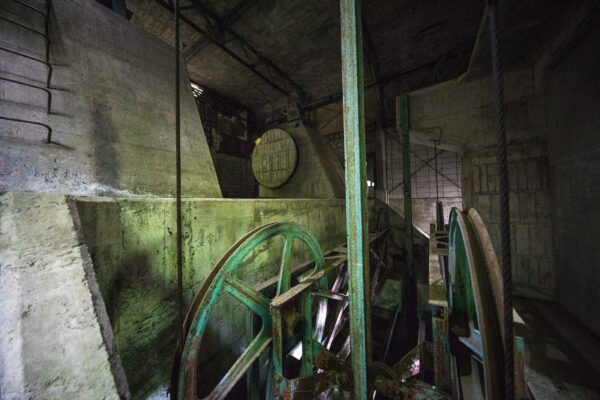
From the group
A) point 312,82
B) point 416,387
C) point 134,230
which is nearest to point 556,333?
point 416,387

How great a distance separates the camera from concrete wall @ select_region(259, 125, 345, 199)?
296 inches

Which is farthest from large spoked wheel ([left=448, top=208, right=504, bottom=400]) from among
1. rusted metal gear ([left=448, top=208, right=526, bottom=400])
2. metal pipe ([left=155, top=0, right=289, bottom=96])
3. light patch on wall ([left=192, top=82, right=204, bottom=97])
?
light patch on wall ([left=192, top=82, right=204, bottom=97])

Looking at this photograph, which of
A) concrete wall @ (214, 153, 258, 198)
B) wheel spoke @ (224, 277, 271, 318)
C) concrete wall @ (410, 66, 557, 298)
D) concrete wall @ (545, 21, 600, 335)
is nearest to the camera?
wheel spoke @ (224, 277, 271, 318)

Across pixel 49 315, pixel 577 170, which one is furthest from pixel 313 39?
pixel 49 315

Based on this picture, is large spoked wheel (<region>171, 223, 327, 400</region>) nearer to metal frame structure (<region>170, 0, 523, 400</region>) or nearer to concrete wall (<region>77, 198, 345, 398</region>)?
metal frame structure (<region>170, 0, 523, 400</region>)

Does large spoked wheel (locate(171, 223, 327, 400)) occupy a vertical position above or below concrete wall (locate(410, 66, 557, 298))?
below

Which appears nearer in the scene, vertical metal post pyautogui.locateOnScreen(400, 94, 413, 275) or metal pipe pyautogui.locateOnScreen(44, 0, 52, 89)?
metal pipe pyautogui.locateOnScreen(44, 0, 52, 89)

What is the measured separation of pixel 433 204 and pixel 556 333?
914cm

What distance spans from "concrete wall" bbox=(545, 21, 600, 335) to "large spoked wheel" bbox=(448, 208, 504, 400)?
2.66m

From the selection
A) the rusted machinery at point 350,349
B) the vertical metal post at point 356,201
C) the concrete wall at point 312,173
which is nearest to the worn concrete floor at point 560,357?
Answer: the rusted machinery at point 350,349

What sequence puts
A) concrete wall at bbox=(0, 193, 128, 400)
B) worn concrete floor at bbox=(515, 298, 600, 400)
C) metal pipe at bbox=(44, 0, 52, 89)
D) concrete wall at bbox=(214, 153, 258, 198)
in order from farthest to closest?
concrete wall at bbox=(214, 153, 258, 198) < metal pipe at bbox=(44, 0, 52, 89) < worn concrete floor at bbox=(515, 298, 600, 400) < concrete wall at bbox=(0, 193, 128, 400)

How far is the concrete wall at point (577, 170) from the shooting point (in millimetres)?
3201

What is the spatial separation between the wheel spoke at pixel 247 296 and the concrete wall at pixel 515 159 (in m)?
5.93

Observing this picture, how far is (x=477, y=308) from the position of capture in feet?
4.63
